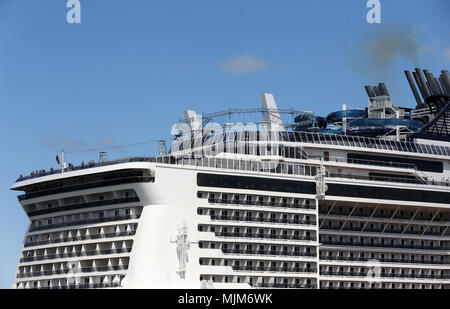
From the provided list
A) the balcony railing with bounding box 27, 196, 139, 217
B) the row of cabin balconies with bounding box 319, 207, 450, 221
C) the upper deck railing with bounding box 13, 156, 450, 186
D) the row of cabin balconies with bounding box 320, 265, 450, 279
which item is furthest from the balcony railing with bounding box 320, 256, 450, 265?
the balcony railing with bounding box 27, 196, 139, 217

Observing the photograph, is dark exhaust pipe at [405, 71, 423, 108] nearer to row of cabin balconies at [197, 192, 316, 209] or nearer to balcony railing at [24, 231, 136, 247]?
row of cabin balconies at [197, 192, 316, 209]

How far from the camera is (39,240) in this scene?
96125 millimetres

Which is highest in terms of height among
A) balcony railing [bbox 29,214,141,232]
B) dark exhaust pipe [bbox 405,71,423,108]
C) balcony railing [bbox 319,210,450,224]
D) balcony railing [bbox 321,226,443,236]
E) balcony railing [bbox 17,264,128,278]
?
dark exhaust pipe [bbox 405,71,423,108]

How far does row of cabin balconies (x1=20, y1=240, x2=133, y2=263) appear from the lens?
294 ft

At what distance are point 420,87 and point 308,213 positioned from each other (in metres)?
34.1

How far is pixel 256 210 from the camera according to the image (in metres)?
93.7

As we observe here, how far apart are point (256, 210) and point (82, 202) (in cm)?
1352

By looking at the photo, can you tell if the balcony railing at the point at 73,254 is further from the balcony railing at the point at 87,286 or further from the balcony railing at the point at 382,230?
the balcony railing at the point at 382,230

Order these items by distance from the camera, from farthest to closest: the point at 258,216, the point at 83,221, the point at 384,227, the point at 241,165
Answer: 1. the point at 384,227
2. the point at 241,165
3. the point at 258,216
4. the point at 83,221

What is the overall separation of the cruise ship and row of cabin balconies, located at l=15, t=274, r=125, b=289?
106 millimetres

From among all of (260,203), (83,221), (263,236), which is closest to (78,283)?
(83,221)

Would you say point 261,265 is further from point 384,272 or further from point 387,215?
point 387,215

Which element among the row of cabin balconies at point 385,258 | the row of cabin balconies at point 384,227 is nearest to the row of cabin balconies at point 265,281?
the row of cabin balconies at point 385,258
